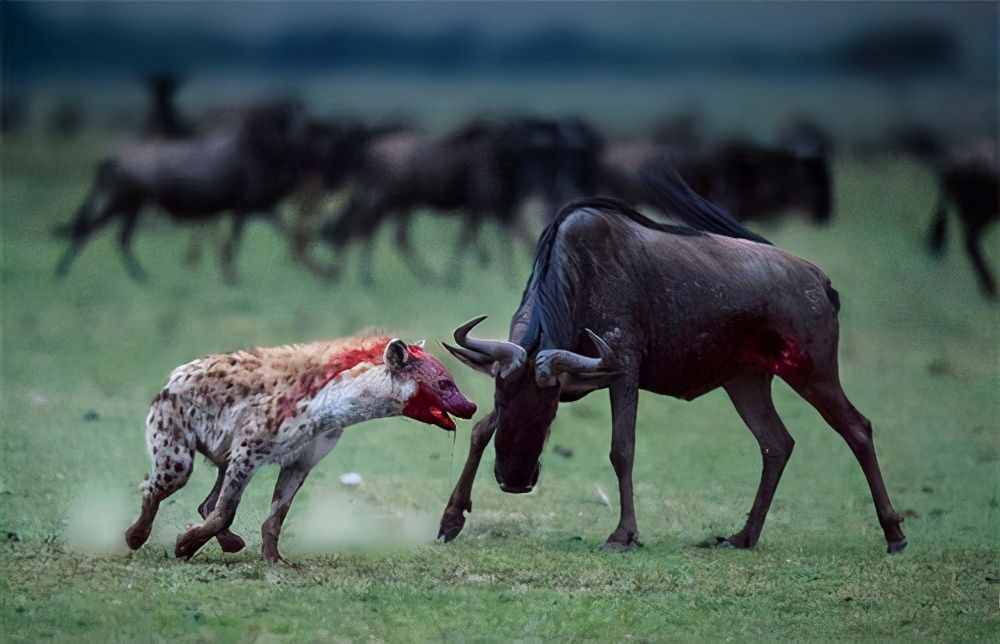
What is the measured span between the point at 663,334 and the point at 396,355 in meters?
2.02

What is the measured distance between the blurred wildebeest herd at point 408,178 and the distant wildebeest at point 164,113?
1.4 inches

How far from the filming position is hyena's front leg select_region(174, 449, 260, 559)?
7.86 meters

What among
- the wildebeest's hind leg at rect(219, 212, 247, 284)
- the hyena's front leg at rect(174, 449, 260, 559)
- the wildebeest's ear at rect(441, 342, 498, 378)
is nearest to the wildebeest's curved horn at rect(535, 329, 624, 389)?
the wildebeest's ear at rect(441, 342, 498, 378)

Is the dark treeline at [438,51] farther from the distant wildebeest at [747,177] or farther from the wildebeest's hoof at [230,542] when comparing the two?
the wildebeest's hoof at [230,542]

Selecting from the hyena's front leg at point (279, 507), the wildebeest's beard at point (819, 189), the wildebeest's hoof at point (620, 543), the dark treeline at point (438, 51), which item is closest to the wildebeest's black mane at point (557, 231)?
the wildebeest's hoof at point (620, 543)

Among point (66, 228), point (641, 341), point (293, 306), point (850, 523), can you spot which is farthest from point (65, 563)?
point (66, 228)

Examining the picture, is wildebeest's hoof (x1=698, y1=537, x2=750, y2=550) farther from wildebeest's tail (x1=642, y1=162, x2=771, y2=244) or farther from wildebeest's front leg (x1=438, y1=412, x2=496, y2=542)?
wildebeest's tail (x1=642, y1=162, x2=771, y2=244)

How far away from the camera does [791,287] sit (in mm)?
9711

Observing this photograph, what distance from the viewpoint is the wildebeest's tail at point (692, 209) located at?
33.9ft

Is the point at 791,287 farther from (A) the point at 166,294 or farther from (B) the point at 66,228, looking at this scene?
(B) the point at 66,228

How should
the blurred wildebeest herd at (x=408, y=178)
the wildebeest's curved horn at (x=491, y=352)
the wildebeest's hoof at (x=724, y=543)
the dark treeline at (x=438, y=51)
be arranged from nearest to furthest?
the wildebeest's curved horn at (x=491, y=352), the wildebeest's hoof at (x=724, y=543), the blurred wildebeest herd at (x=408, y=178), the dark treeline at (x=438, y=51)

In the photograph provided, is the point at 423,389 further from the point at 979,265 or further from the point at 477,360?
the point at 979,265

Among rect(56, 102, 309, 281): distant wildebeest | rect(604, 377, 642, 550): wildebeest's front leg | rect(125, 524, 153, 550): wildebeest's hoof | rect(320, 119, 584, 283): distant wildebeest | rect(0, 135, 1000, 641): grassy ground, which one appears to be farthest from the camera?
rect(320, 119, 584, 283): distant wildebeest

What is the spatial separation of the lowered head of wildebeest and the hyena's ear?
0.65 meters
